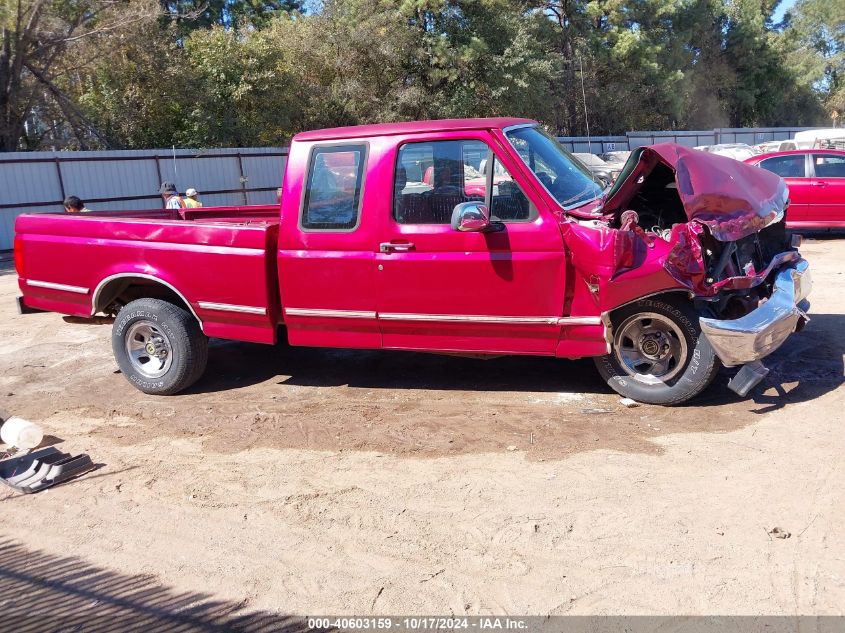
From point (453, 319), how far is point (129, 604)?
9.28 ft

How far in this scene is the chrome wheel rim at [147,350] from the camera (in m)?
6.27

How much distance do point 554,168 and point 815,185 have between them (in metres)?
9.28

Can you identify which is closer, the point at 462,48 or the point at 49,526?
the point at 49,526

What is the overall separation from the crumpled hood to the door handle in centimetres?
139

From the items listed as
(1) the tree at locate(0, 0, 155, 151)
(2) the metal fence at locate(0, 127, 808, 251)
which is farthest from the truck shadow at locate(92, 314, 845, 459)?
(1) the tree at locate(0, 0, 155, 151)

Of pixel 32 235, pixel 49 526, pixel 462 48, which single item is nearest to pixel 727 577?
pixel 49 526

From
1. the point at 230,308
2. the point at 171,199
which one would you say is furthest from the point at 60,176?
the point at 230,308

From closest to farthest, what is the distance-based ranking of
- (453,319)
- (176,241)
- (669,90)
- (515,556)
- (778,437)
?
(515,556), (778,437), (453,319), (176,241), (669,90)

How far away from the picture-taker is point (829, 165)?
42.2ft

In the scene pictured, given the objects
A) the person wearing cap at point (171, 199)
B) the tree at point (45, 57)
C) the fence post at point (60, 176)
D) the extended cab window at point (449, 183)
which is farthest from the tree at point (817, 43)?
the extended cab window at point (449, 183)

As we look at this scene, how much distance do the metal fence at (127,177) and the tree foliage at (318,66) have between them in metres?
4.50

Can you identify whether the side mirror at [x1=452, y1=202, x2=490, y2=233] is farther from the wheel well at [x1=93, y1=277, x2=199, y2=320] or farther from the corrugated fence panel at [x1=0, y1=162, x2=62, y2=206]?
the corrugated fence panel at [x1=0, y1=162, x2=62, y2=206]

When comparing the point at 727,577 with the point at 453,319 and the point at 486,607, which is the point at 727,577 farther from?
the point at 453,319

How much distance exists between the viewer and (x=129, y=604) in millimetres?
3383
